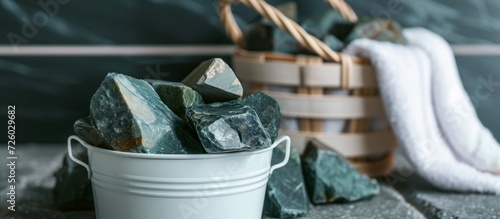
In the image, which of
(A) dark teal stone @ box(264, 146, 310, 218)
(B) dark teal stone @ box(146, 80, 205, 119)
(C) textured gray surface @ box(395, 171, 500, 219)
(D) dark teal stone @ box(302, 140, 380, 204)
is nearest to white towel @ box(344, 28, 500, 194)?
(C) textured gray surface @ box(395, 171, 500, 219)

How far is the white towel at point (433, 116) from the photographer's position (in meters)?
1.27

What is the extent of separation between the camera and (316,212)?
3.85ft

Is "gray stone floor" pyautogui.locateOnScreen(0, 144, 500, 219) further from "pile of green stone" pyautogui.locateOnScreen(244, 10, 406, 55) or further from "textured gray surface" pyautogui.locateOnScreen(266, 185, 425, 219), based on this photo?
"pile of green stone" pyautogui.locateOnScreen(244, 10, 406, 55)

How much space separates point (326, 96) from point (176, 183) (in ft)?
1.60

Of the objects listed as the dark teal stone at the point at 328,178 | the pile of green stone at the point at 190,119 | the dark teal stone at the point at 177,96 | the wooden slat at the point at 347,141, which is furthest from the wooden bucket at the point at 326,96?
the dark teal stone at the point at 177,96

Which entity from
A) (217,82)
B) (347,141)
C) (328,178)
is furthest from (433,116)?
(217,82)

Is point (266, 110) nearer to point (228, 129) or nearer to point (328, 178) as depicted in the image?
point (228, 129)

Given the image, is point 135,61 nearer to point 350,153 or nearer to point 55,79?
point 55,79

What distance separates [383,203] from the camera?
123 cm

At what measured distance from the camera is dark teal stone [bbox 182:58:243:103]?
0.96 meters

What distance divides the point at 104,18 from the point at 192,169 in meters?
0.82

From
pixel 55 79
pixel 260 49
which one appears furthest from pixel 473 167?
pixel 55 79

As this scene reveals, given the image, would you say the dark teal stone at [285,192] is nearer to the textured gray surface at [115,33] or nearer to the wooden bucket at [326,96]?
the wooden bucket at [326,96]

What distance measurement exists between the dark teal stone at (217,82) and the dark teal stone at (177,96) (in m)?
0.02
